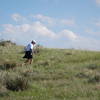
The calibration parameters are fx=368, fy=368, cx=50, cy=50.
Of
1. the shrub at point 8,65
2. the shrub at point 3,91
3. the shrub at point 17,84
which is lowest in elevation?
the shrub at point 3,91

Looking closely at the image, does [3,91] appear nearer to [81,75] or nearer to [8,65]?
[81,75]

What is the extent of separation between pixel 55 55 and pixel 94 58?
3.23 m

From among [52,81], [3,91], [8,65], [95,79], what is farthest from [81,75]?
[8,65]

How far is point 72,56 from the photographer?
1013 inches

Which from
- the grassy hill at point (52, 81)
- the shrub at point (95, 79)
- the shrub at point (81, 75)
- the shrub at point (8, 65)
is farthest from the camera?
the shrub at point (8, 65)

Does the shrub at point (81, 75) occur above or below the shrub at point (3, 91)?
above

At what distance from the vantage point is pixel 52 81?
54.2ft

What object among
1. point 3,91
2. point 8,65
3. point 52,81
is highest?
point 8,65

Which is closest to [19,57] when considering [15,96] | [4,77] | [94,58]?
[94,58]

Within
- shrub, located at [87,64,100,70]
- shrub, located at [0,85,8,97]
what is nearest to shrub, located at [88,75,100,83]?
shrub, located at [87,64,100,70]

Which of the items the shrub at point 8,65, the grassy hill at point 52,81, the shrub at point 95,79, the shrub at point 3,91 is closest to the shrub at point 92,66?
the grassy hill at point 52,81

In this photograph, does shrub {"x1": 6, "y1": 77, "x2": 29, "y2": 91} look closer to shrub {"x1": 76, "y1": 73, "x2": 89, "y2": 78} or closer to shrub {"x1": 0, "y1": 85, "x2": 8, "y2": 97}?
shrub {"x1": 0, "y1": 85, "x2": 8, "y2": 97}

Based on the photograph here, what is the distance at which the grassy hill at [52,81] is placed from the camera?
530 inches

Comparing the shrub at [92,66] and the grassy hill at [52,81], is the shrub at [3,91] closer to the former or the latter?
the grassy hill at [52,81]
